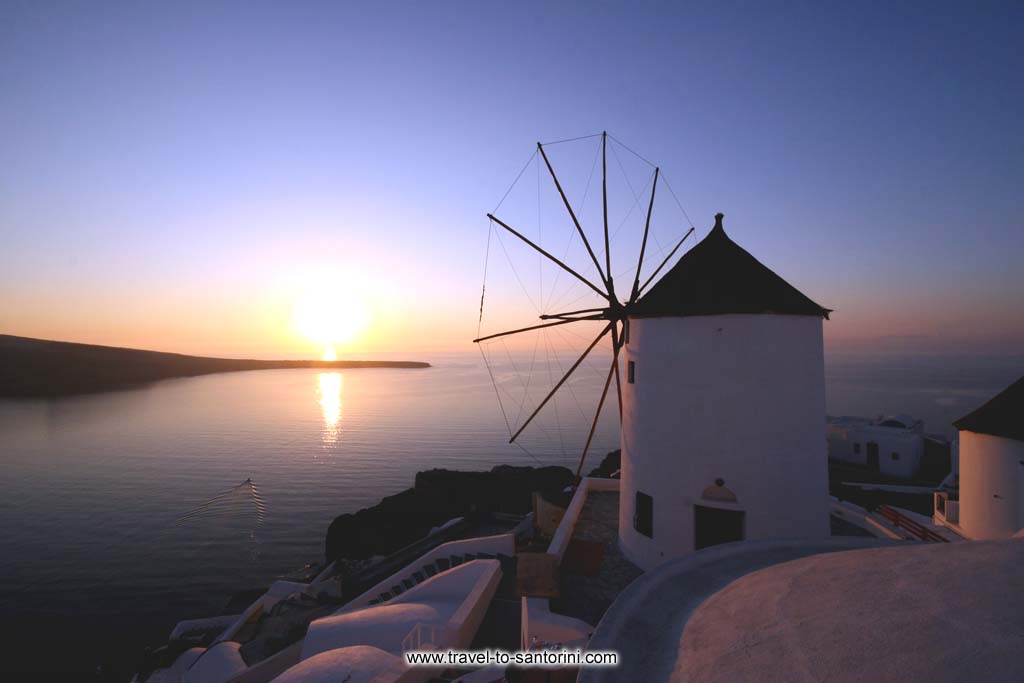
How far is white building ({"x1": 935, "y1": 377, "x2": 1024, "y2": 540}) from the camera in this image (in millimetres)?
13266

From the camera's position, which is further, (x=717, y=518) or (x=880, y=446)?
(x=880, y=446)

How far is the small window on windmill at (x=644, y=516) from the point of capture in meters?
12.9

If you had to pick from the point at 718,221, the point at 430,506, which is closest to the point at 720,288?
the point at 718,221

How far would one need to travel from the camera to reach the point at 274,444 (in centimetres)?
6844

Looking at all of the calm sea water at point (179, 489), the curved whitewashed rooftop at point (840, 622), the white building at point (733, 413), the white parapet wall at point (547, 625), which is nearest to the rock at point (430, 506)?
the calm sea water at point (179, 489)

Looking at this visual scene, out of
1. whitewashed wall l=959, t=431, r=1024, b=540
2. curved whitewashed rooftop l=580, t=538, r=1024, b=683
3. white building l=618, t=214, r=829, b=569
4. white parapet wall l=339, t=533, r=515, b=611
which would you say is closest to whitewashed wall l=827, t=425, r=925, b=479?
whitewashed wall l=959, t=431, r=1024, b=540

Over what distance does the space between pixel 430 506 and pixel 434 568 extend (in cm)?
1853

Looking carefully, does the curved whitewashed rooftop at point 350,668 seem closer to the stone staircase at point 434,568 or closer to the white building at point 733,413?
the white building at point 733,413

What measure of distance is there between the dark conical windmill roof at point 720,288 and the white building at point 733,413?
1.4 inches

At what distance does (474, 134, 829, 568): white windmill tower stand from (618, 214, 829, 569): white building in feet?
0.08

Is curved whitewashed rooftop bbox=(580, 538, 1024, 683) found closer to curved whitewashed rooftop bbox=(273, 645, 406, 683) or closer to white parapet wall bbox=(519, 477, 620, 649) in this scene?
white parapet wall bbox=(519, 477, 620, 649)

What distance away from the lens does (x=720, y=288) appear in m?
12.2

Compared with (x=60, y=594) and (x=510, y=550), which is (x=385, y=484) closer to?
(x=60, y=594)

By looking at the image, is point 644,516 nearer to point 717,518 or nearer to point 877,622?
point 717,518
